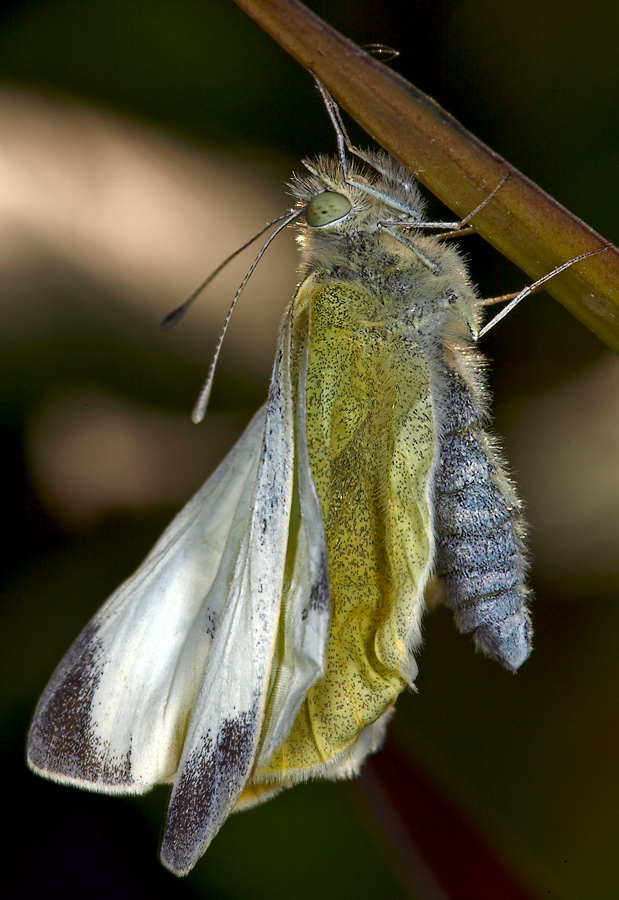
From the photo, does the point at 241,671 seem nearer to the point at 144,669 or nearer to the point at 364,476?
the point at 144,669

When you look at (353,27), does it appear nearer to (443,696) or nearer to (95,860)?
(443,696)

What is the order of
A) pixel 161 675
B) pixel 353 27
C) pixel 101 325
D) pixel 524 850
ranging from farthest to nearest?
pixel 101 325 → pixel 353 27 → pixel 524 850 → pixel 161 675

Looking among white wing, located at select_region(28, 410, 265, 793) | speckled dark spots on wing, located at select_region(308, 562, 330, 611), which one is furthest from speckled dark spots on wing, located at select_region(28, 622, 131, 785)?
speckled dark spots on wing, located at select_region(308, 562, 330, 611)

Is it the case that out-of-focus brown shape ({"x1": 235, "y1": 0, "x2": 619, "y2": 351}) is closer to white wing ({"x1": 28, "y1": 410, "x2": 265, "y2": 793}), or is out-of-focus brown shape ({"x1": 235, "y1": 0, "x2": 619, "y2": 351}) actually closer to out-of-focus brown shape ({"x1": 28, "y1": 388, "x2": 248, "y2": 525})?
white wing ({"x1": 28, "y1": 410, "x2": 265, "y2": 793})

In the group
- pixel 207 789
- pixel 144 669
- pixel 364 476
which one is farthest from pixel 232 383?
pixel 207 789

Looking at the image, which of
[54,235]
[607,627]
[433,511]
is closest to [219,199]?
[54,235]

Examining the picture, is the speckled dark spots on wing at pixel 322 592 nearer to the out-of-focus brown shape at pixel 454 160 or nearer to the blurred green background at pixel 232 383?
the out-of-focus brown shape at pixel 454 160
